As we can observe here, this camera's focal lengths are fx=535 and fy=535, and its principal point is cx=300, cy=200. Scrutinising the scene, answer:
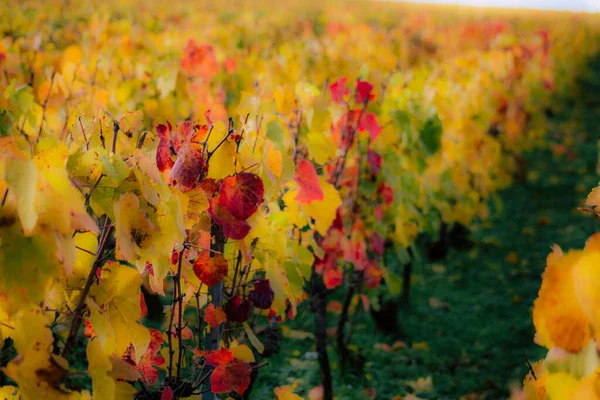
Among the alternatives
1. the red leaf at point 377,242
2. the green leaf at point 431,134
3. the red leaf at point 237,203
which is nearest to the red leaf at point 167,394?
the red leaf at point 237,203

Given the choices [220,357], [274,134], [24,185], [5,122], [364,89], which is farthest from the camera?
[364,89]

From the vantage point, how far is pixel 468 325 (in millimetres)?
4098

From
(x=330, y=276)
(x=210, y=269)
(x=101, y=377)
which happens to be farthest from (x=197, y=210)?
(x=330, y=276)

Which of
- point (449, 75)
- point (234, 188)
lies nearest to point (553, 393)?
point (234, 188)

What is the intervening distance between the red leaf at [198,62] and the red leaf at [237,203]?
2.55 meters

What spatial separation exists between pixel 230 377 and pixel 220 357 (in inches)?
2.5

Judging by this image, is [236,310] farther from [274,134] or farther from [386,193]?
[386,193]

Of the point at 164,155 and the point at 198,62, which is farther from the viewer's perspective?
the point at 198,62

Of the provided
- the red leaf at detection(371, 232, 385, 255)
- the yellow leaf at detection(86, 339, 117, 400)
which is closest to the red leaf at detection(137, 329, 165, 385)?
the yellow leaf at detection(86, 339, 117, 400)

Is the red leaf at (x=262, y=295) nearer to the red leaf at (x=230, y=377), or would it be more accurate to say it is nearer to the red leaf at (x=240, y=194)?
the red leaf at (x=230, y=377)

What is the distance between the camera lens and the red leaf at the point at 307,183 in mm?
1885

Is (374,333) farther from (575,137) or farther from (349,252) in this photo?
(575,137)

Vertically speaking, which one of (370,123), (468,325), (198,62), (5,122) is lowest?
(468,325)

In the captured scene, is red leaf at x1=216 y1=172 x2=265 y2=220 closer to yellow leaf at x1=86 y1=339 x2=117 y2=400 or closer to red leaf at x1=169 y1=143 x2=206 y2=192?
red leaf at x1=169 y1=143 x2=206 y2=192
